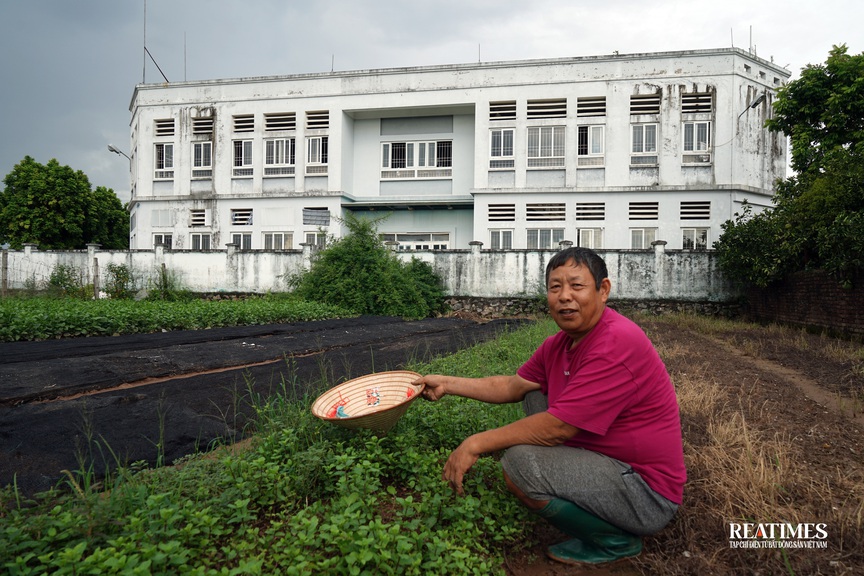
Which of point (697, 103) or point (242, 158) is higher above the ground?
point (697, 103)

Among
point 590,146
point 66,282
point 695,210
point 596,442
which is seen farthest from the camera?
point 590,146

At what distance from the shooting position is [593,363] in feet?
7.81

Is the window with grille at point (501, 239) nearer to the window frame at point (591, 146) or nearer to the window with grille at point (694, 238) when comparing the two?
the window frame at point (591, 146)

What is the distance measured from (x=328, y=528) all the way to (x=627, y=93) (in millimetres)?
21375

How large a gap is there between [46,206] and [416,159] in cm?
2109

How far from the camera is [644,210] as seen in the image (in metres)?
20.4

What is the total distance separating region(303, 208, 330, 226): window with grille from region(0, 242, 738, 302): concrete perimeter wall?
3.26 m

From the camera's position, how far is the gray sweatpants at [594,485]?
94.9 inches

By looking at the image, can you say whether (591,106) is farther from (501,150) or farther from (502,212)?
(502,212)

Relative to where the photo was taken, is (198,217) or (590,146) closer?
(590,146)

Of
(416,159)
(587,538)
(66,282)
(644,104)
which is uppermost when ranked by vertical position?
(644,104)

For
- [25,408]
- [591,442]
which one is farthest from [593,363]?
[25,408]

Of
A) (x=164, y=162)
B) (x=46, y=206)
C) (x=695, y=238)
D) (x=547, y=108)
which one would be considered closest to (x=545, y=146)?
(x=547, y=108)

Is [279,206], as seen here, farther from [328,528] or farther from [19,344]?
[328,528]
